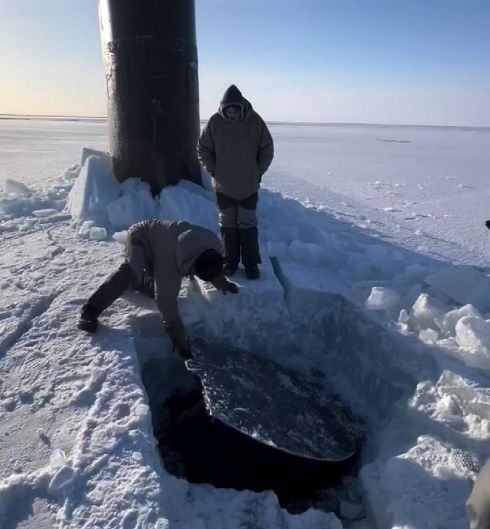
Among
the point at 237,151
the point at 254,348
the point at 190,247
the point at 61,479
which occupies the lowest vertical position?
the point at 254,348

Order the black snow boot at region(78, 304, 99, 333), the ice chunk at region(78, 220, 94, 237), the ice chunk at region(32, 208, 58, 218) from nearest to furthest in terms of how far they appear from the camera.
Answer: the black snow boot at region(78, 304, 99, 333)
the ice chunk at region(78, 220, 94, 237)
the ice chunk at region(32, 208, 58, 218)

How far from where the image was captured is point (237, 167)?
383 cm

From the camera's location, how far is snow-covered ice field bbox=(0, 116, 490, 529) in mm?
2104

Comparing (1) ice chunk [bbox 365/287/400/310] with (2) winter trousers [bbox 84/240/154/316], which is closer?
(2) winter trousers [bbox 84/240/154/316]

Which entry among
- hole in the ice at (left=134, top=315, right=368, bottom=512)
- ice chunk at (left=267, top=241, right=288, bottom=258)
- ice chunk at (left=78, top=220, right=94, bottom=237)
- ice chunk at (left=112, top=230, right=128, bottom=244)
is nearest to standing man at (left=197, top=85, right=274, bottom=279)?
ice chunk at (left=267, top=241, right=288, bottom=258)

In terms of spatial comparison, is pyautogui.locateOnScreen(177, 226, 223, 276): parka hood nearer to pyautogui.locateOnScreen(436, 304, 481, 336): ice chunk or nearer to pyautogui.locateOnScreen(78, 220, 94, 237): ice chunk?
pyautogui.locateOnScreen(436, 304, 481, 336): ice chunk

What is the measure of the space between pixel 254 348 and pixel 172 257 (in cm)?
109

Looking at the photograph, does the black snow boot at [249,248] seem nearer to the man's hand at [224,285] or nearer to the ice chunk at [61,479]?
the man's hand at [224,285]

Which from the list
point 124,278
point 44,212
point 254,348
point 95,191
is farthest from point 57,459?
point 44,212

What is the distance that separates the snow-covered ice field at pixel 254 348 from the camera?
2.10 meters

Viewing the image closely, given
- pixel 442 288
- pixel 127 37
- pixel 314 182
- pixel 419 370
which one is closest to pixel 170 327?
pixel 419 370

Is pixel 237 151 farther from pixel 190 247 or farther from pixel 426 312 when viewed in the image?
Answer: pixel 426 312

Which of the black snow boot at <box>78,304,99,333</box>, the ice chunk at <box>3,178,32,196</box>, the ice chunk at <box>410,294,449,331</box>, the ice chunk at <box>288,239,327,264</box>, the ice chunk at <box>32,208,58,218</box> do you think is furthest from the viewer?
the ice chunk at <box>3,178,32,196</box>

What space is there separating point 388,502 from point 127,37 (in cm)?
475
